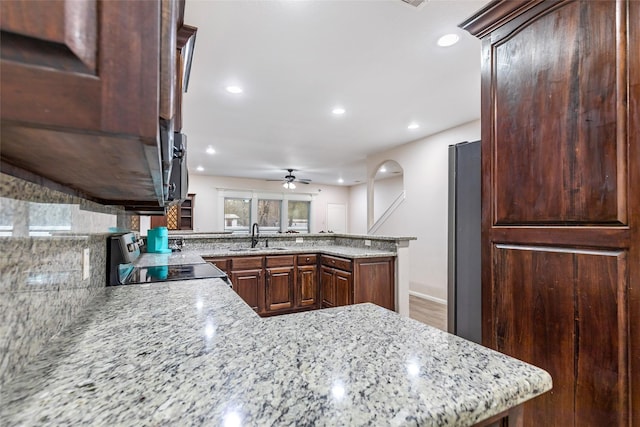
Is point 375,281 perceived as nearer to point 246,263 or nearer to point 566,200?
point 246,263

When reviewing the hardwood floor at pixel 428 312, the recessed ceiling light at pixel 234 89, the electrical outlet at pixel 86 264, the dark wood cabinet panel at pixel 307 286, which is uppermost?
the recessed ceiling light at pixel 234 89

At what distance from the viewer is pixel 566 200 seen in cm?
116

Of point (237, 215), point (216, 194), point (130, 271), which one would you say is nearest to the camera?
point (130, 271)

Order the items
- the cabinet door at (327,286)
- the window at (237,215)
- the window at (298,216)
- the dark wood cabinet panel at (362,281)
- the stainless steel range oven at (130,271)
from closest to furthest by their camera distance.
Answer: the stainless steel range oven at (130,271) < the dark wood cabinet panel at (362,281) < the cabinet door at (327,286) < the window at (237,215) < the window at (298,216)

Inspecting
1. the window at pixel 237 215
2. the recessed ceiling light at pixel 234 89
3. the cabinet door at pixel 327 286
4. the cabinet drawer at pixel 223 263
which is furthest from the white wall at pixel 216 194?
the recessed ceiling light at pixel 234 89

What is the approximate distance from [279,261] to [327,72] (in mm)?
2250

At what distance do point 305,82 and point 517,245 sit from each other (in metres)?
2.41

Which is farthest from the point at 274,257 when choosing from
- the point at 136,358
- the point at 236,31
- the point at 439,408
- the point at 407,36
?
the point at 439,408

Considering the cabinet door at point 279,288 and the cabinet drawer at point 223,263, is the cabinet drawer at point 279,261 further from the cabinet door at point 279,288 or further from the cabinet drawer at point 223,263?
the cabinet drawer at point 223,263

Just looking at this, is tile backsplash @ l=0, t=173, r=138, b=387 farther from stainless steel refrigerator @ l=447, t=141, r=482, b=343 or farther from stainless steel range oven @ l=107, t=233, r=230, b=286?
stainless steel refrigerator @ l=447, t=141, r=482, b=343

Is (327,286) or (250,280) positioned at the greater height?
(250,280)

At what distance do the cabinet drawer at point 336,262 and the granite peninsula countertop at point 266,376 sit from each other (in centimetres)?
240

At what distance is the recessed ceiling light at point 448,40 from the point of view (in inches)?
87.3

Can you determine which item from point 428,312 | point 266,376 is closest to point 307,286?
point 428,312
